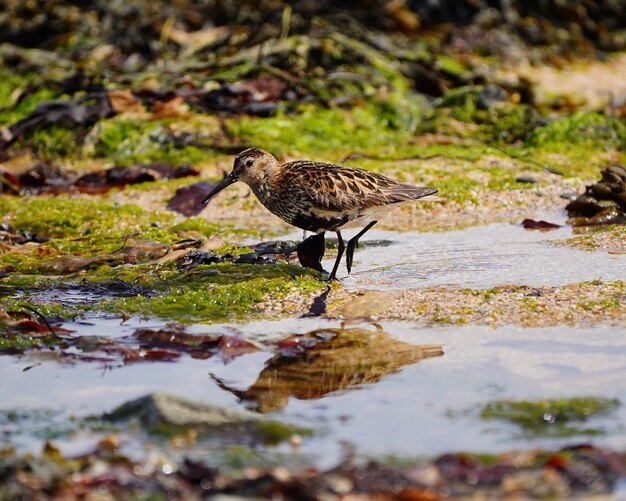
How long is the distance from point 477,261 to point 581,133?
13.1ft

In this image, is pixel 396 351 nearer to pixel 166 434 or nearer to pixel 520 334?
pixel 520 334

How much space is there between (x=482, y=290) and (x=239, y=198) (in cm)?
323

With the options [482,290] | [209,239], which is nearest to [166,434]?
[482,290]

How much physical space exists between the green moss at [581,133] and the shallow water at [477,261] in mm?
2461

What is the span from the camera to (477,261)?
6621mm

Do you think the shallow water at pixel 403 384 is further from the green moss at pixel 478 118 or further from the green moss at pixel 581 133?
the green moss at pixel 478 118

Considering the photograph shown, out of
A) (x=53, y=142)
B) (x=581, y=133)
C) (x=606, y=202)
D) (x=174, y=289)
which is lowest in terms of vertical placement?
(x=174, y=289)

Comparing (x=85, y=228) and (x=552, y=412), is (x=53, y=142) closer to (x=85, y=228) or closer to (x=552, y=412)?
(x=85, y=228)

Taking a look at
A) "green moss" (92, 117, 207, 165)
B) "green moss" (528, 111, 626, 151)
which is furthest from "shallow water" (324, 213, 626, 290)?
"green moss" (528, 111, 626, 151)

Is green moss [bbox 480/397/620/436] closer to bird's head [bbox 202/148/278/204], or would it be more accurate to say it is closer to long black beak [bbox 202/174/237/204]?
bird's head [bbox 202/148/278/204]

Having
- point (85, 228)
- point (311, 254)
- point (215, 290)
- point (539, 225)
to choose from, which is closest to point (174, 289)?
point (215, 290)

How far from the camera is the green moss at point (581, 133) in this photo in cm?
996

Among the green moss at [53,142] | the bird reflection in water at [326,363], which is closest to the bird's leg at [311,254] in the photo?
the bird reflection in water at [326,363]

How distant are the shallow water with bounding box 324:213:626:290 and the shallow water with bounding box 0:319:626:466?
0.98 m
